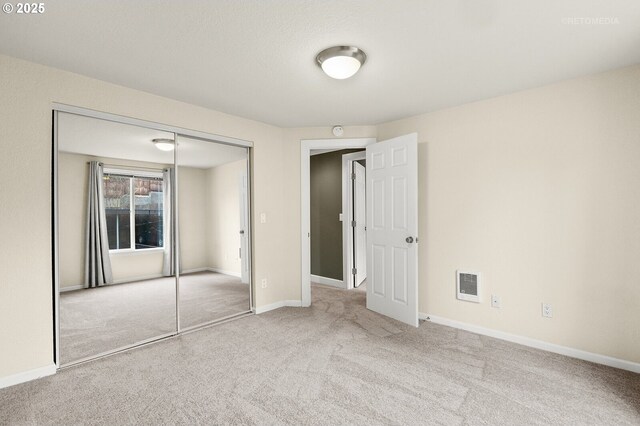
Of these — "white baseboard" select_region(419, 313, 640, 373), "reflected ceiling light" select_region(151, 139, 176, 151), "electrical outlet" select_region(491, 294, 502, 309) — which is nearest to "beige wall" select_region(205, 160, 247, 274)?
"reflected ceiling light" select_region(151, 139, 176, 151)

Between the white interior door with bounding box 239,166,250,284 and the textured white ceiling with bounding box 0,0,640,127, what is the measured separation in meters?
1.14

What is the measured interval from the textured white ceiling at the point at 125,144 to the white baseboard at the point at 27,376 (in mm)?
1703

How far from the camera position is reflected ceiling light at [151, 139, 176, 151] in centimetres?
306

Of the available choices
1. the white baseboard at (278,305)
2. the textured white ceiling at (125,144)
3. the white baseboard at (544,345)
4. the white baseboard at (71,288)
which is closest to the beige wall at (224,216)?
the textured white ceiling at (125,144)

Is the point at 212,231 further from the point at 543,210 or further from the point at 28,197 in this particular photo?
the point at 543,210

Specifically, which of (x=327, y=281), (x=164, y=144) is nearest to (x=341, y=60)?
(x=164, y=144)

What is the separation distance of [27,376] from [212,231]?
1835 millimetres

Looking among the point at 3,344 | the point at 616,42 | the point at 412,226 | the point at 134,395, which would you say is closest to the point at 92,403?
the point at 134,395

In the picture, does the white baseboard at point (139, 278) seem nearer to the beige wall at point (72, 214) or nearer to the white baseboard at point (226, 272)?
the beige wall at point (72, 214)

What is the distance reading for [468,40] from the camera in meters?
2.04

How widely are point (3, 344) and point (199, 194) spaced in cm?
188

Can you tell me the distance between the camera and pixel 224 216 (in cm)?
363

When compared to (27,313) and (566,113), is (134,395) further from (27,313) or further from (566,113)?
(566,113)

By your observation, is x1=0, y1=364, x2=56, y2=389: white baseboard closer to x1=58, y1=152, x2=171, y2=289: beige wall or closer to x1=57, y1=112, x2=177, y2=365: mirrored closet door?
x1=57, y1=112, x2=177, y2=365: mirrored closet door
